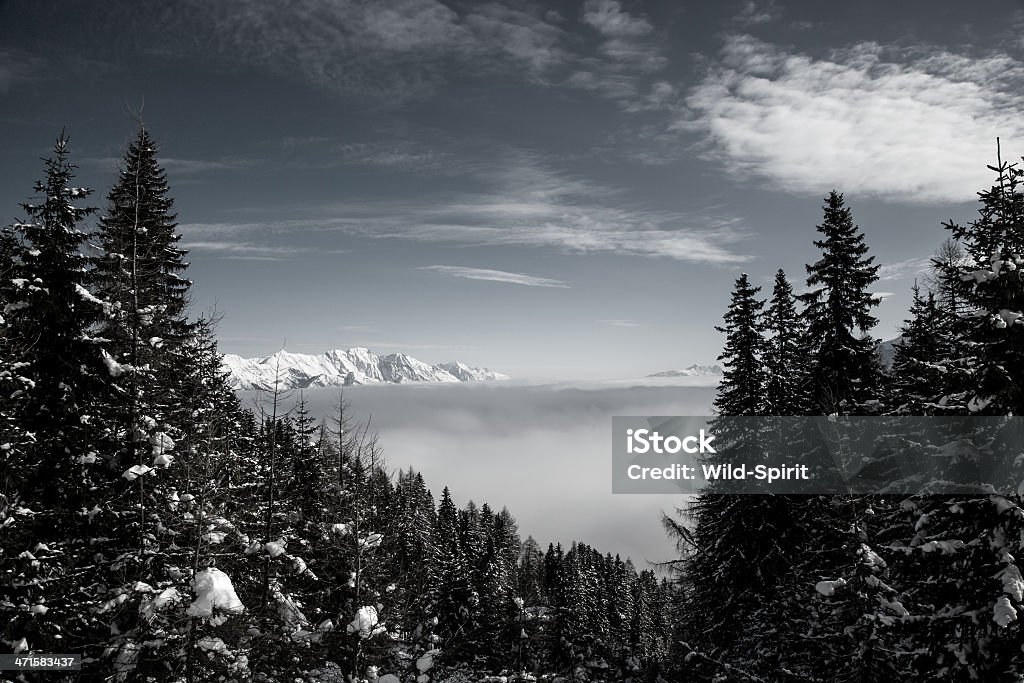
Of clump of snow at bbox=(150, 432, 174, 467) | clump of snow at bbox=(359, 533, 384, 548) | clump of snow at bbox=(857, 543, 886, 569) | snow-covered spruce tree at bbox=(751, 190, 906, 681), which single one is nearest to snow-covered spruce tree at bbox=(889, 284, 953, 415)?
snow-covered spruce tree at bbox=(751, 190, 906, 681)

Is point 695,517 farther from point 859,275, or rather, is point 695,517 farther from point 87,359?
point 87,359

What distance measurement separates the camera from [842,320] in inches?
877

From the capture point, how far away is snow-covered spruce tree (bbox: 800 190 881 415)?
22.2 metres

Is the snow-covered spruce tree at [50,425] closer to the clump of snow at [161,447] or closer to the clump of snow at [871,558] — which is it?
the clump of snow at [161,447]

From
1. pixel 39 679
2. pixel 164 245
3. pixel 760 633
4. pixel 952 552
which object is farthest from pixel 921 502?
pixel 164 245

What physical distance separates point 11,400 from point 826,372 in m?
28.0

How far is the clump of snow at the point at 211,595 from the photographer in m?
12.4

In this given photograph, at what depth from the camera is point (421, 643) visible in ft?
117

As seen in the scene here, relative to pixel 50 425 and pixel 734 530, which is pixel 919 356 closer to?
pixel 734 530

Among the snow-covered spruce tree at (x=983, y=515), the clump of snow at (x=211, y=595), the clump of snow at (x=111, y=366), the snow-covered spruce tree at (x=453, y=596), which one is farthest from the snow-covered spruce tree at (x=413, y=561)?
the snow-covered spruce tree at (x=983, y=515)

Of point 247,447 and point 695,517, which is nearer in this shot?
point 695,517

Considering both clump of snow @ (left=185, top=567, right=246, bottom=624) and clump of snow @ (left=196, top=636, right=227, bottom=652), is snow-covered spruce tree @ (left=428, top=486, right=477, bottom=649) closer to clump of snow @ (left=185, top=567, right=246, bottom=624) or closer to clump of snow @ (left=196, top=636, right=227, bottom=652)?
clump of snow @ (left=196, top=636, right=227, bottom=652)

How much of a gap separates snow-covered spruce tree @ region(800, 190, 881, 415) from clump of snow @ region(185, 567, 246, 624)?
2216 centimetres

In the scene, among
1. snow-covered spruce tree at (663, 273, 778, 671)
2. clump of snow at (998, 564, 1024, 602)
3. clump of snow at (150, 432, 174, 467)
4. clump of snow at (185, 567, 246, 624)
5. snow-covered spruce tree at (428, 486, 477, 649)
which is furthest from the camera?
snow-covered spruce tree at (428, 486, 477, 649)
